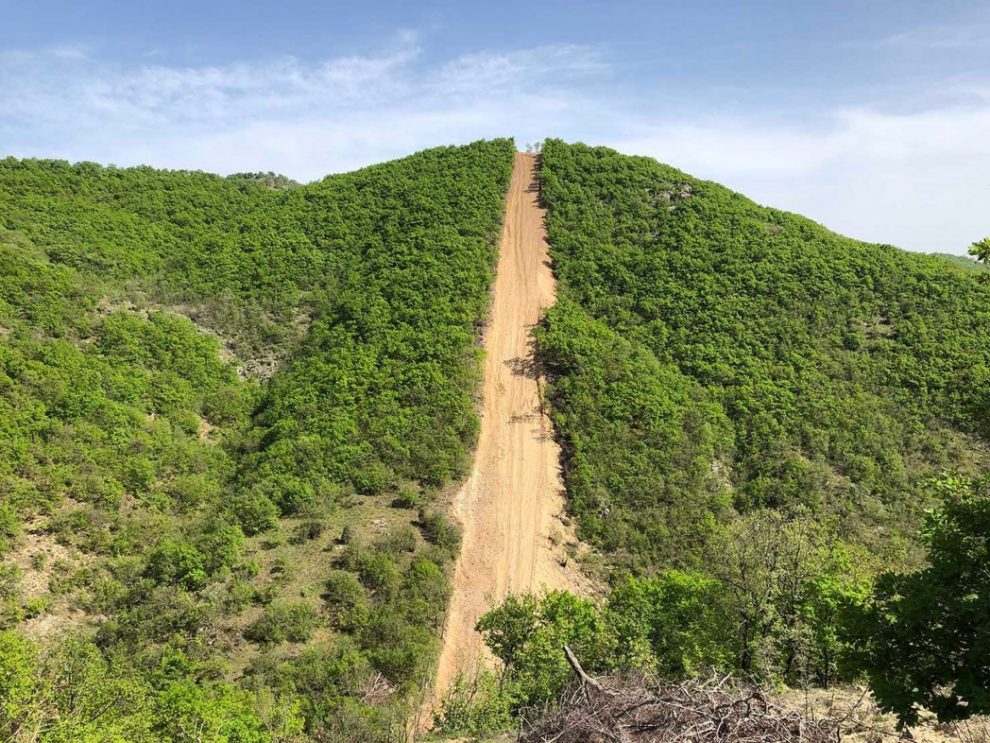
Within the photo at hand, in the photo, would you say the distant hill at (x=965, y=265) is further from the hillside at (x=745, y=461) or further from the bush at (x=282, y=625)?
the bush at (x=282, y=625)

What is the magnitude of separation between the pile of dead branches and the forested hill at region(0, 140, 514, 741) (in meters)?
8.15

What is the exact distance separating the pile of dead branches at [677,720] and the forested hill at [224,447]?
8153mm

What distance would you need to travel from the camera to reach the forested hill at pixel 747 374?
1036 inches

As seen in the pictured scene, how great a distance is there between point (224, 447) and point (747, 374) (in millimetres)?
28515

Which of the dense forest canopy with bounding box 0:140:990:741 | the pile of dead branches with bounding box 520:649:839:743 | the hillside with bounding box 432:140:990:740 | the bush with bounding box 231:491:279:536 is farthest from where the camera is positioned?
the bush with bounding box 231:491:279:536

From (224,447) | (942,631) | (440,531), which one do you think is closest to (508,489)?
(440,531)

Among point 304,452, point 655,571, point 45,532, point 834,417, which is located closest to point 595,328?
point 834,417

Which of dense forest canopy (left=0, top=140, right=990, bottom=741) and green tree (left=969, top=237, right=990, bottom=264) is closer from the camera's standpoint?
green tree (left=969, top=237, right=990, bottom=264)

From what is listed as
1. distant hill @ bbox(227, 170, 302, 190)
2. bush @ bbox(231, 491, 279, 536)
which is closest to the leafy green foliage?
bush @ bbox(231, 491, 279, 536)

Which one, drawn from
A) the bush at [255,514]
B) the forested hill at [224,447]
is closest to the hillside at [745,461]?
the forested hill at [224,447]

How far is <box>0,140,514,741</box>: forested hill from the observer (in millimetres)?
16328

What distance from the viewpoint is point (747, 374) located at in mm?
32812

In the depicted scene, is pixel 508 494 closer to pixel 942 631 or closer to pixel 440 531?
pixel 440 531

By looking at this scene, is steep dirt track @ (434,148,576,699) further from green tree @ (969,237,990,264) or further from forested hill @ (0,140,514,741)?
green tree @ (969,237,990,264)
